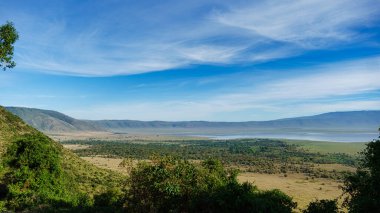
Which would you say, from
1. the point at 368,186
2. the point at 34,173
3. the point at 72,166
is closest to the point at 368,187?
the point at 368,186

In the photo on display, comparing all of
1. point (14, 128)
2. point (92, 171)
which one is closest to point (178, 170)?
point (92, 171)

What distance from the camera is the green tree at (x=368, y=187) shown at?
20.4 meters

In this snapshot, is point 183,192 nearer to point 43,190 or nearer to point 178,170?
point 178,170

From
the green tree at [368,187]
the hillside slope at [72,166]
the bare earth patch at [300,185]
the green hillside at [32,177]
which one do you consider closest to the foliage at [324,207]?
the green tree at [368,187]

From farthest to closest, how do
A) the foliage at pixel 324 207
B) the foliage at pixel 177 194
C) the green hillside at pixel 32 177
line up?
the green hillside at pixel 32 177 → the foliage at pixel 324 207 → the foliage at pixel 177 194

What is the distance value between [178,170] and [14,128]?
50003mm

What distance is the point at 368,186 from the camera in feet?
71.5

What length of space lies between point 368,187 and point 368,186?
0.06 meters

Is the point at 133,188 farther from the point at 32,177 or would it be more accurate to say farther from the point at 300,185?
the point at 300,185

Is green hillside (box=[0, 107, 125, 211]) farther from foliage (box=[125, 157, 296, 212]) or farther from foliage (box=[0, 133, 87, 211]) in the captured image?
foliage (box=[125, 157, 296, 212])

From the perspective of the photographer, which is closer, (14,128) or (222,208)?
(222,208)

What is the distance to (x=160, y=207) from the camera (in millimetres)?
21312

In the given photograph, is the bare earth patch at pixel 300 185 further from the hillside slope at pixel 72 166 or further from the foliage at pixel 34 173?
the foliage at pixel 34 173

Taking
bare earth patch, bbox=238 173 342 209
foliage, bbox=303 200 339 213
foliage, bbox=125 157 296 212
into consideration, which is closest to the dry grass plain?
bare earth patch, bbox=238 173 342 209
